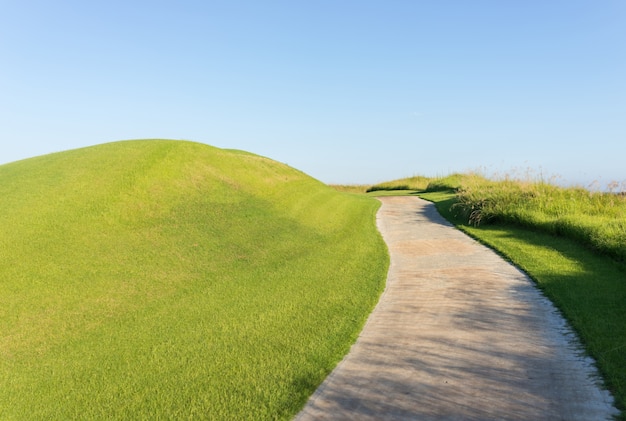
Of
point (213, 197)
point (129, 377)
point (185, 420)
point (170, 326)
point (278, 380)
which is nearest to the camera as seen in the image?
point (185, 420)

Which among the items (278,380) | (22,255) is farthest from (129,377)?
(22,255)

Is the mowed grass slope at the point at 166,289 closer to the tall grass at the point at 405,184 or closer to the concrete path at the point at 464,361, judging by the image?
Result: the concrete path at the point at 464,361

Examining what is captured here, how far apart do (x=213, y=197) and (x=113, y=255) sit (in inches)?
200

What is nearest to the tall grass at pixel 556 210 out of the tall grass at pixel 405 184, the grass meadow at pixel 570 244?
the grass meadow at pixel 570 244

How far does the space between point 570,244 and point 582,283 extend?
3138 millimetres

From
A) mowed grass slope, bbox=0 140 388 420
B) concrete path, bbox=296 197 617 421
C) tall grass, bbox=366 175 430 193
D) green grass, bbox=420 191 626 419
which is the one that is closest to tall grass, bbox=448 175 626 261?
green grass, bbox=420 191 626 419

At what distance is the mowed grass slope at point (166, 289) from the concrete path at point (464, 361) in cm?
39

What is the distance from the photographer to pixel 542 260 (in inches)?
342

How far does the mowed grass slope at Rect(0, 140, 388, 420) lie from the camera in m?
4.64

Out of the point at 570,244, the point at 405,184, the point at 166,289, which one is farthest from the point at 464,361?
the point at 405,184

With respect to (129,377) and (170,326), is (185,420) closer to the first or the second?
(129,377)

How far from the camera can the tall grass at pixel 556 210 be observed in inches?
366

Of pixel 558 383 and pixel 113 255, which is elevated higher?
pixel 113 255

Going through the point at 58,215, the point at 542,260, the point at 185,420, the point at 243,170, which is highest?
the point at 243,170
